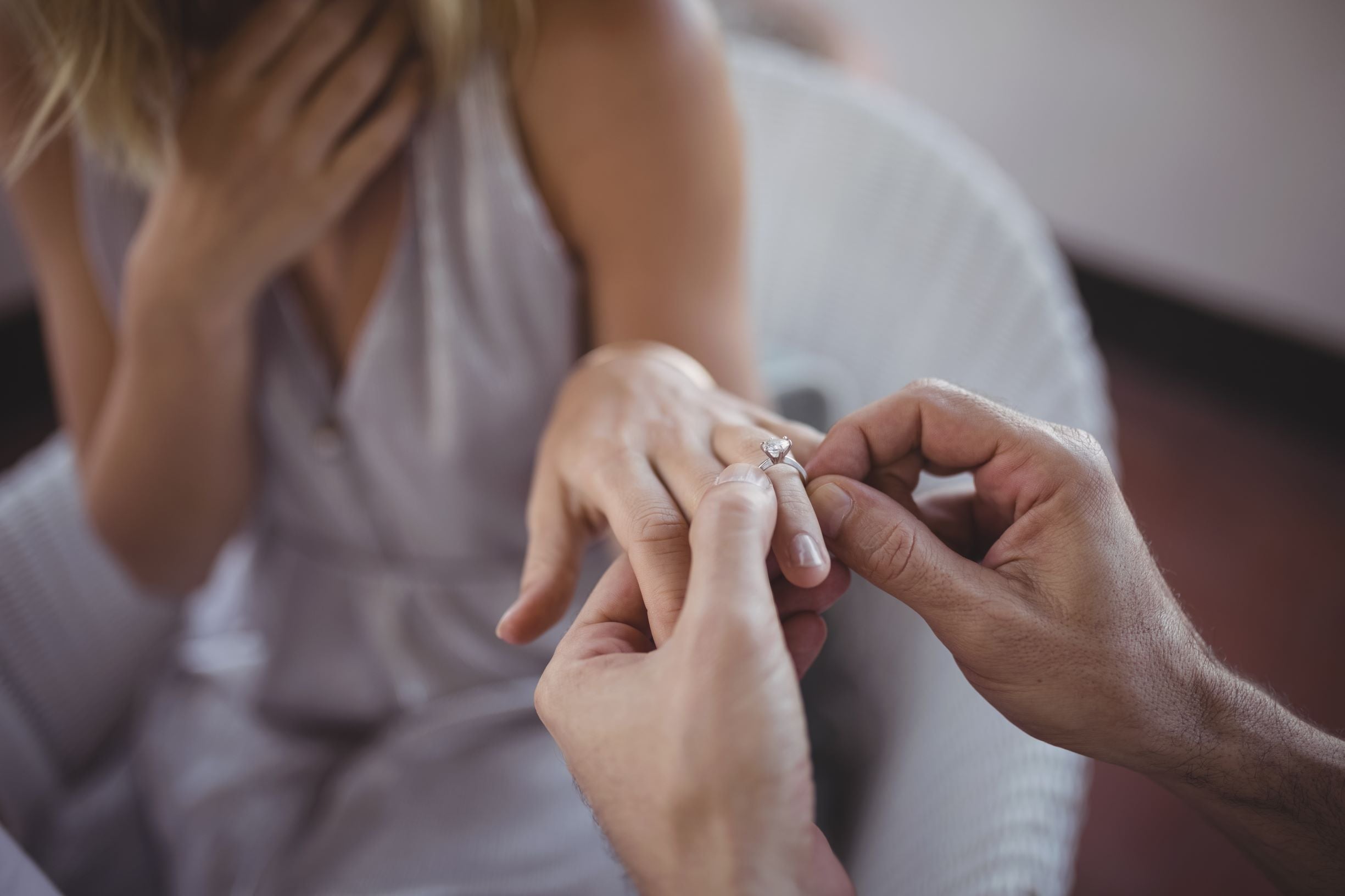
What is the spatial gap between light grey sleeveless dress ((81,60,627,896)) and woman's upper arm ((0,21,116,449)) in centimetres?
3

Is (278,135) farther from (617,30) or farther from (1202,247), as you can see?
(1202,247)

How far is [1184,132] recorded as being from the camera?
178 centimetres

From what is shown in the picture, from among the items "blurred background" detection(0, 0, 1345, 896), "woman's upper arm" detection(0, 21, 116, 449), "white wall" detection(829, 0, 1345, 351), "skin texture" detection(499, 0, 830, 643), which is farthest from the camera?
"white wall" detection(829, 0, 1345, 351)

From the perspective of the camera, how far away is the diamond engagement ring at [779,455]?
39 cm

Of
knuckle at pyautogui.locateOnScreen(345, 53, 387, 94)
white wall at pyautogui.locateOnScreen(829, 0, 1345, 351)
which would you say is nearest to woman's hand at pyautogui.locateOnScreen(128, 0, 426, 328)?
knuckle at pyautogui.locateOnScreen(345, 53, 387, 94)

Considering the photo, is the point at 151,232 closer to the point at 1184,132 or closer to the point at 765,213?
the point at 765,213

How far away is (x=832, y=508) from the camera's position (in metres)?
0.37

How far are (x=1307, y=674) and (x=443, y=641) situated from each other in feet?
4.03

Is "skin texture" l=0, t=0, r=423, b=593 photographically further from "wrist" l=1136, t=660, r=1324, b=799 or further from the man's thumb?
"wrist" l=1136, t=660, r=1324, b=799

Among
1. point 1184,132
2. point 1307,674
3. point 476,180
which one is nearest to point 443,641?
point 476,180

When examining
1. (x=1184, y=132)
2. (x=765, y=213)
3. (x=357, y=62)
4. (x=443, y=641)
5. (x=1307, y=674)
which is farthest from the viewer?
(x=1184, y=132)

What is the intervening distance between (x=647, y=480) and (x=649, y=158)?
300mm

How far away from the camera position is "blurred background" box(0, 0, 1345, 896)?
1.53m

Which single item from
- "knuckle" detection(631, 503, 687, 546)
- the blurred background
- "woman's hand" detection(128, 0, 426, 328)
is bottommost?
the blurred background
